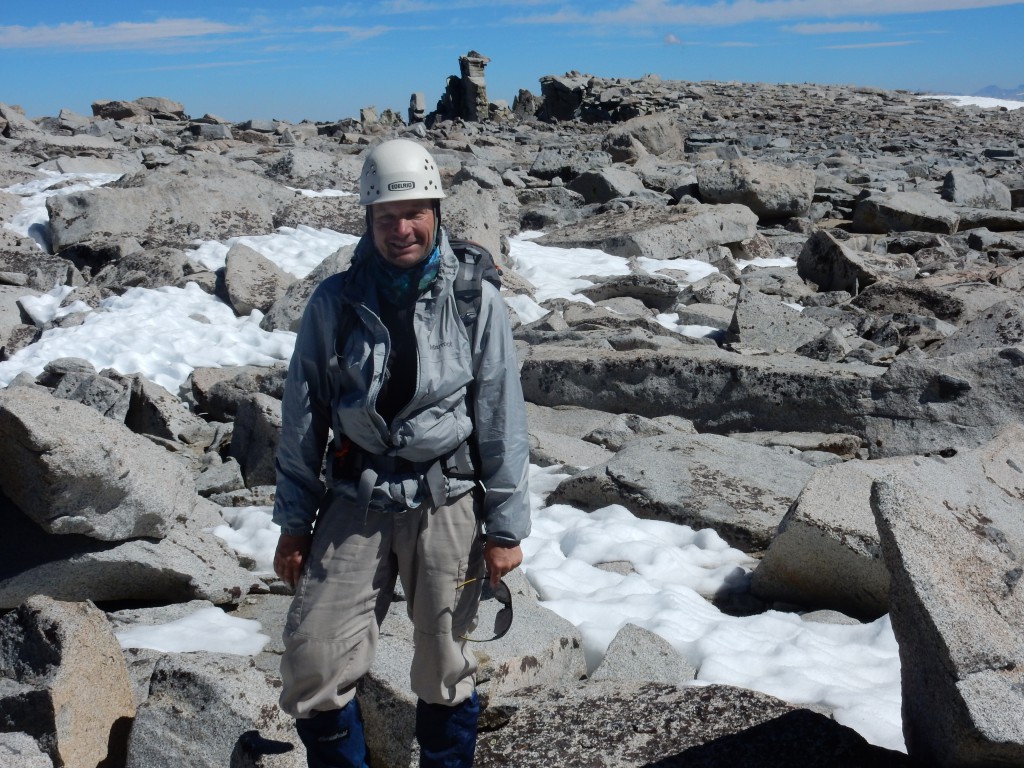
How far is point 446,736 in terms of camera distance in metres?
3.06

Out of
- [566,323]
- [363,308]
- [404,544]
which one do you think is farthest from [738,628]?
[566,323]

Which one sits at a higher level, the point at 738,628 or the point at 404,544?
the point at 404,544

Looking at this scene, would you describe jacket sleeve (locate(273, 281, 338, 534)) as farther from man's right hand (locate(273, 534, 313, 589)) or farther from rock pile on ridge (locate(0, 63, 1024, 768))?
rock pile on ridge (locate(0, 63, 1024, 768))

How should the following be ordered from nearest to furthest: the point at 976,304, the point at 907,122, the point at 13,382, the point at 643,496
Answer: the point at 643,496, the point at 13,382, the point at 976,304, the point at 907,122

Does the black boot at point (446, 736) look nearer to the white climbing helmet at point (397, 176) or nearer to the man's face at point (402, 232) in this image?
the man's face at point (402, 232)

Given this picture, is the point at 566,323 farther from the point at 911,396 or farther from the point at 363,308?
the point at 363,308

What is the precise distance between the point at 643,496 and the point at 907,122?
38041 millimetres

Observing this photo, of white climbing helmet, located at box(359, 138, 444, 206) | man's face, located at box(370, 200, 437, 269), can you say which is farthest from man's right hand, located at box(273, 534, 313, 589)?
white climbing helmet, located at box(359, 138, 444, 206)

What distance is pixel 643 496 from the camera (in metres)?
6.21

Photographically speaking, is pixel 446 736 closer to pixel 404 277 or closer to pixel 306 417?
pixel 306 417

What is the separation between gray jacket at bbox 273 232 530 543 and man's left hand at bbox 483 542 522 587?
4cm

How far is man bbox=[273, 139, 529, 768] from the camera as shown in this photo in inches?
114

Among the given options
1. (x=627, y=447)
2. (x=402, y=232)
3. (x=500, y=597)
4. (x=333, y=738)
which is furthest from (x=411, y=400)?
(x=627, y=447)

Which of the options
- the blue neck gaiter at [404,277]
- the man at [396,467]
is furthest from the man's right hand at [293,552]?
the blue neck gaiter at [404,277]
